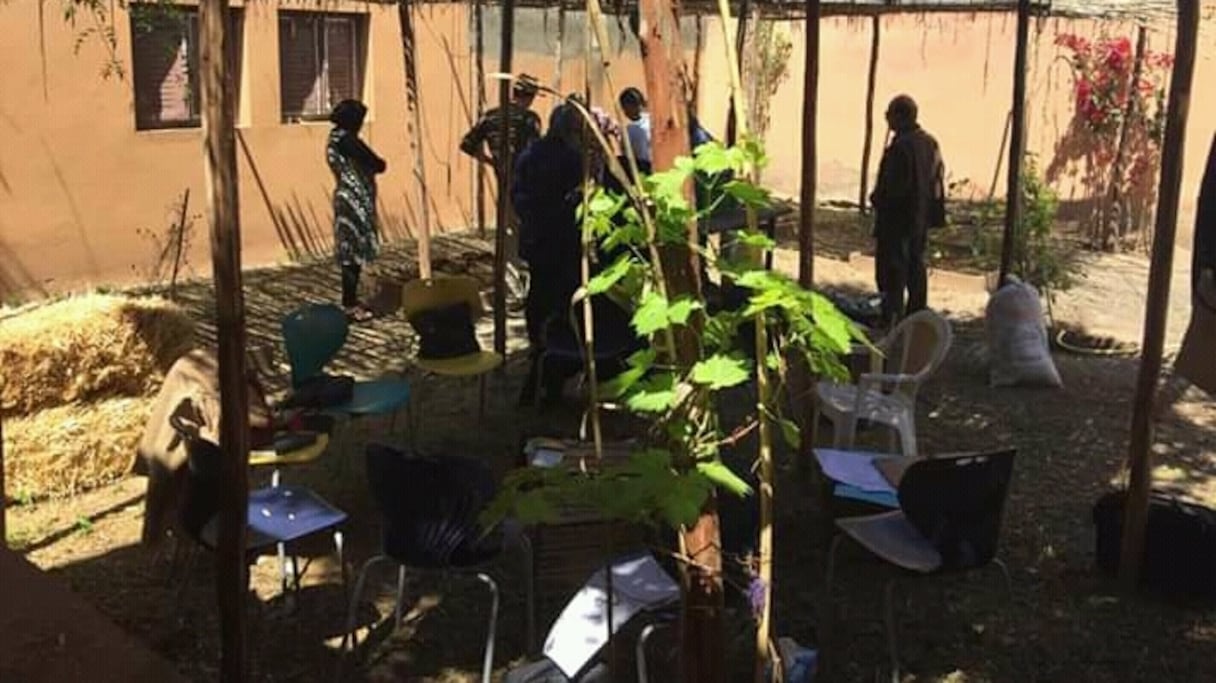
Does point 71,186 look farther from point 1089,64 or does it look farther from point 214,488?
point 1089,64

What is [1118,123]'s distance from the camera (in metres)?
13.4

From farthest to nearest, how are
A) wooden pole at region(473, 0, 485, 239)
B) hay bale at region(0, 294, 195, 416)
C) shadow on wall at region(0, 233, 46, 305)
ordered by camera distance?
wooden pole at region(473, 0, 485, 239), shadow on wall at region(0, 233, 46, 305), hay bale at region(0, 294, 195, 416)

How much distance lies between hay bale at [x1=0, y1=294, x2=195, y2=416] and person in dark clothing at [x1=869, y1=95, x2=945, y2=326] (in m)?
4.89

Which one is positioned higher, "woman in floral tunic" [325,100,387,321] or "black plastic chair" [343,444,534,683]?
"woman in floral tunic" [325,100,387,321]

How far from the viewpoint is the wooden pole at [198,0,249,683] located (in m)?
3.35

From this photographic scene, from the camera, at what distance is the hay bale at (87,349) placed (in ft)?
18.6

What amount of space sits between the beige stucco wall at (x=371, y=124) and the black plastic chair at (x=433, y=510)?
21.0 ft

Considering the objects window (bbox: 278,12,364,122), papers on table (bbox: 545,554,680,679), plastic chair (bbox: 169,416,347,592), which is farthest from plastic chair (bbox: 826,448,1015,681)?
window (bbox: 278,12,364,122)

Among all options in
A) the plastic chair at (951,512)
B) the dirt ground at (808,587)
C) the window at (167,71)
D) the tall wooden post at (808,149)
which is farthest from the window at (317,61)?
the plastic chair at (951,512)

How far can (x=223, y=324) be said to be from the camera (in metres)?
3.50

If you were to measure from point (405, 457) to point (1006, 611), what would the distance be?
244cm

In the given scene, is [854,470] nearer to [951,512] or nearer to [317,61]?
[951,512]

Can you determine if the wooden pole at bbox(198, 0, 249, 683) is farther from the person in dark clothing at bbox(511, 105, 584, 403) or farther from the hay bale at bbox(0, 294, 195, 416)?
the person in dark clothing at bbox(511, 105, 584, 403)

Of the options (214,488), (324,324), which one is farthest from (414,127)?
(214,488)
